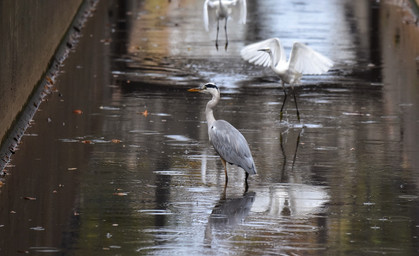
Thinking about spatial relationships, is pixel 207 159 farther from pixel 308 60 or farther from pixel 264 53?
pixel 264 53

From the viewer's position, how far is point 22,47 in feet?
50.6

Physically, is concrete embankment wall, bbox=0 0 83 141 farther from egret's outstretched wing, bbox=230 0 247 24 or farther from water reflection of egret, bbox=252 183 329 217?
egret's outstretched wing, bbox=230 0 247 24

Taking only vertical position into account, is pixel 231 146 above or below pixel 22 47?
below

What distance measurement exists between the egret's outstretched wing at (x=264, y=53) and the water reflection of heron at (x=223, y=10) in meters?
6.32

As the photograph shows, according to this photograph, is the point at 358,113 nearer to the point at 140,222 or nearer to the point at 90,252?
the point at 140,222

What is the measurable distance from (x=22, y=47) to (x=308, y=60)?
392cm

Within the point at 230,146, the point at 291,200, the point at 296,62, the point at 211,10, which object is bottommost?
the point at 291,200

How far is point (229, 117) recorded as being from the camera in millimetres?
15578

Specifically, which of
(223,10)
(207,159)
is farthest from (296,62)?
(223,10)

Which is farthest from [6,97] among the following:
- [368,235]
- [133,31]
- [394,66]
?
[133,31]

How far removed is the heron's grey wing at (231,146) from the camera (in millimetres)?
11797

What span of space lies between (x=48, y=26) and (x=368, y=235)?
10728 mm

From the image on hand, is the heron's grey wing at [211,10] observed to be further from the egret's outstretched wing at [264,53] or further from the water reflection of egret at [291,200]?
the water reflection of egret at [291,200]

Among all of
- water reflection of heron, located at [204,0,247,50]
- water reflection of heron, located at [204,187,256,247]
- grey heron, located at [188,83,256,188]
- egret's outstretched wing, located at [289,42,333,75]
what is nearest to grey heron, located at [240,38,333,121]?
egret's outstretched wing, located at [289,42,333,75]
